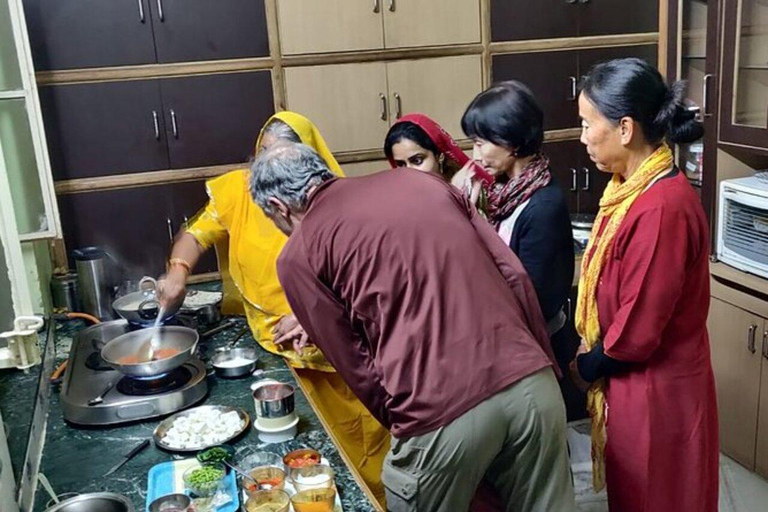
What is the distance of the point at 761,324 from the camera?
2453 millimetres

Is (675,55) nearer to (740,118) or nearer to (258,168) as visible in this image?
(740,118)

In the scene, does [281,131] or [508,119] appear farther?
[281,131]

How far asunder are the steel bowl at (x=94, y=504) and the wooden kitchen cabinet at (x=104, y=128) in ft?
5.16

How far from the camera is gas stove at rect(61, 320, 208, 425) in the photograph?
1.66 meters

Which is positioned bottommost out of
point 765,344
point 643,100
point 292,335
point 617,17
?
point 765,344

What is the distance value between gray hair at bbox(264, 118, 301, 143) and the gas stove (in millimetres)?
634

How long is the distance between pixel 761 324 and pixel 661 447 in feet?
3.40

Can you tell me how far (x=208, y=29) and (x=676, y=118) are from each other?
5.54ft

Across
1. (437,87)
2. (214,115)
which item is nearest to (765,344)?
(437,87)

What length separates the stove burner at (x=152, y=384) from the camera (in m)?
1.72

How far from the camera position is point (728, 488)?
2486mm

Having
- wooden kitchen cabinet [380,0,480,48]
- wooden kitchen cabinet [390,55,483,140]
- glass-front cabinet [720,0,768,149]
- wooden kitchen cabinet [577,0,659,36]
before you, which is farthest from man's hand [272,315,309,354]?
wooden kitchen cabinet [577,0,659,36]

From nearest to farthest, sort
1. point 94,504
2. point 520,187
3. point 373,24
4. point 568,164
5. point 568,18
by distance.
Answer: point 94,504
point 520,187
point 373,24
point 568,18
point 568,164

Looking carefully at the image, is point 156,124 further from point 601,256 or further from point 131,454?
point 601,256
